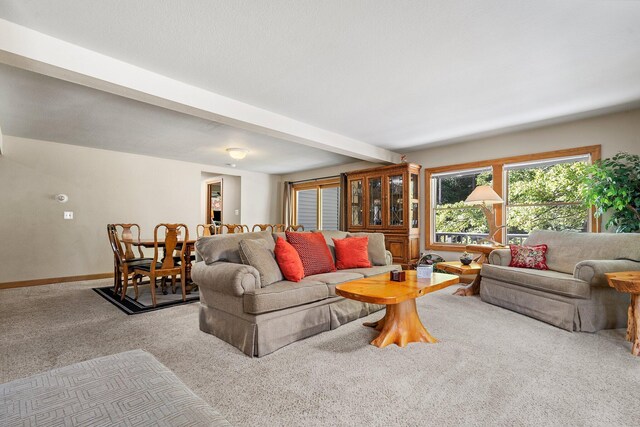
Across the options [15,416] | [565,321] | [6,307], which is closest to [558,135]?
[565,321]

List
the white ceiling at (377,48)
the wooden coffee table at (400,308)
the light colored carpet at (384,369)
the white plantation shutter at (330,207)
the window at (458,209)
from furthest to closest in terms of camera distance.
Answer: the white plantation shutter at (330,207), the window at (458,209), the wooden coffee table at (400,308), the white ceiling at (377,48), the light colored carpet at (384,369)

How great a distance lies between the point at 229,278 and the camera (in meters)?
2.52

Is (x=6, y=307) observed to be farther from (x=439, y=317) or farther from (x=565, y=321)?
(x=565, y=321)

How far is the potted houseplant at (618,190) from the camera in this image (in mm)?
3539

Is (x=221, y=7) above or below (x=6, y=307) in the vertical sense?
above

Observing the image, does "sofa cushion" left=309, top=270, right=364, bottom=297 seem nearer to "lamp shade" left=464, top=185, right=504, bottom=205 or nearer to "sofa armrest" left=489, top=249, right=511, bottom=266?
"sofa armrest" left=489, top=249, right=511, bottom=266

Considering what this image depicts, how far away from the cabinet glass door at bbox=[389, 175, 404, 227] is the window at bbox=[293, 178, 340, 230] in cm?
195

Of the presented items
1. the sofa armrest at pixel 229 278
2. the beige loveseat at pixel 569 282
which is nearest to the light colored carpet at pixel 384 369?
the beige loveseat at pixel 569 282

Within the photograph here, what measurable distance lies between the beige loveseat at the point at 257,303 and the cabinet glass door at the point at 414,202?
2689 mm

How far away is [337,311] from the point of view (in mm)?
2980

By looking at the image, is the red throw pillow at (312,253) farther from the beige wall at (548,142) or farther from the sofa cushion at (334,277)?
the beige wall at (548,142)

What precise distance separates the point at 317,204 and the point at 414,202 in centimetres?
306

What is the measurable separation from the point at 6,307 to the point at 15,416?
14.2 ft

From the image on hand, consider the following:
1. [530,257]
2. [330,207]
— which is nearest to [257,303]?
[530,257]
